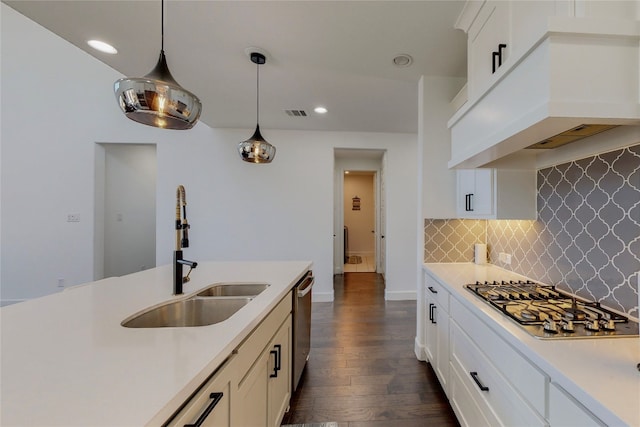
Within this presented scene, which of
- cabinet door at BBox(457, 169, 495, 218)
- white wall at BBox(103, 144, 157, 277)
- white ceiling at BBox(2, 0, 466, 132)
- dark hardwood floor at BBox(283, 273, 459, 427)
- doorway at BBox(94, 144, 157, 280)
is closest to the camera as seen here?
white ceiling at BBox(2, 0, 466, 132)

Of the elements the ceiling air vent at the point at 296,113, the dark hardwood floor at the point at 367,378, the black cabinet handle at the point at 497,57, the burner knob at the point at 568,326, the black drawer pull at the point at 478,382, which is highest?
the ceiling air vent at the point at 296,113

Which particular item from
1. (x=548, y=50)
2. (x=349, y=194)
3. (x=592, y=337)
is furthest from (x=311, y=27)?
(x=349, y=194)

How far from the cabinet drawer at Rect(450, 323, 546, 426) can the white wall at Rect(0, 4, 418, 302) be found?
98.5 inches

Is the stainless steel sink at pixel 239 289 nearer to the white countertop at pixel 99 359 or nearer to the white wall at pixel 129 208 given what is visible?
the white countertop at pixel 99 359

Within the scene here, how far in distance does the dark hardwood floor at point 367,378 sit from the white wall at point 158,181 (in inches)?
39.4

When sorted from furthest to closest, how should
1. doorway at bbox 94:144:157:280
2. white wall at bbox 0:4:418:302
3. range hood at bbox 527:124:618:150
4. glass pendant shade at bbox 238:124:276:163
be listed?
1. doorway at bbox 94:144:157:280
2. white wall at bbox 0:4:418:302
3. glass pendant shade at bbox 238:124:276:163
4. range hood at bbox 527:124:618:150

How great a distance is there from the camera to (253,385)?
42.7 inches

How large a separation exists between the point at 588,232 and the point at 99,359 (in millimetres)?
2221

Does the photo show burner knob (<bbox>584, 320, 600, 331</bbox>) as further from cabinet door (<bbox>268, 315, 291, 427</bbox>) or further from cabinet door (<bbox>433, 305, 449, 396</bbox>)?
cabinet door (<bbox>268, 315, 291, 427</bbox>)

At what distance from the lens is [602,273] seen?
124 centimetres

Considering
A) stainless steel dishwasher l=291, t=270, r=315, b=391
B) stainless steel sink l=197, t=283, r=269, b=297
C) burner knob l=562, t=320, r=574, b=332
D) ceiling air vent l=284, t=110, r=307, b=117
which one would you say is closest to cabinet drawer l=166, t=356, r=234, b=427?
stainless steel sink l=197, t=283, r=269, b=297

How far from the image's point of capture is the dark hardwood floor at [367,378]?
1661 mm

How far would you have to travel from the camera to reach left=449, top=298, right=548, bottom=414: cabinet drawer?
85 centimetres

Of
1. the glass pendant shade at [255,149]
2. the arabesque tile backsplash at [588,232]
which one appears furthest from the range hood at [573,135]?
the glass pendant shade at [255,149]
